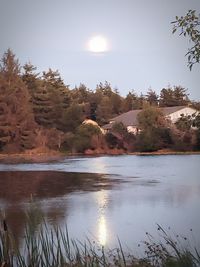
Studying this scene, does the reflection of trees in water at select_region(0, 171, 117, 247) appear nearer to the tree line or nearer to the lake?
the lake

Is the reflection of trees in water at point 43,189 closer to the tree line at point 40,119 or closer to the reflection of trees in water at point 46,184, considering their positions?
the reflection of trees in water at point 46,184

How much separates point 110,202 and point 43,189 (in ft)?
14.2

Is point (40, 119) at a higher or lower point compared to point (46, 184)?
higher

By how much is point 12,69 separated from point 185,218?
38.4 m

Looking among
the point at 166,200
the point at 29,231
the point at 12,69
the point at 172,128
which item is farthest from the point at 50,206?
the point at 12,69

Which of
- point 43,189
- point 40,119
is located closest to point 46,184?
point 43,189

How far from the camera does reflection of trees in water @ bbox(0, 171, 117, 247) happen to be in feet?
36.8

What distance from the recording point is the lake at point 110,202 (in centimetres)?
951

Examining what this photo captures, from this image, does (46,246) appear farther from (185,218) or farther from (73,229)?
(185,218)

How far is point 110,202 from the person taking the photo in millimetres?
13703

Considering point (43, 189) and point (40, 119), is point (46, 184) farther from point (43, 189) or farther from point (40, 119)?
point (40, 119)

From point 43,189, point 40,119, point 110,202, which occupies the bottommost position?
point 110,202

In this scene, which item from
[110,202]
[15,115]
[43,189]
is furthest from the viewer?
[15,115]

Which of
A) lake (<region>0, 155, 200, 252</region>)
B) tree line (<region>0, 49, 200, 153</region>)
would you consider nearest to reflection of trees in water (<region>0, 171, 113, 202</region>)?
lake (<region>0, 155, 200, 252</region>)
